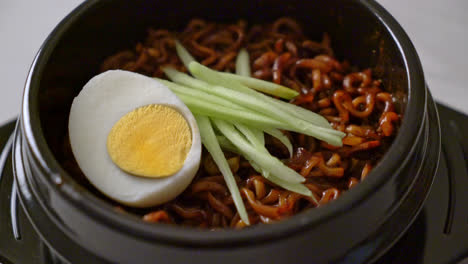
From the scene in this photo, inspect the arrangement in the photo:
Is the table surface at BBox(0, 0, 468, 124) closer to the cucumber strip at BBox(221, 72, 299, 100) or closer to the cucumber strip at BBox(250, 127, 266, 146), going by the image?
the cucumber strip at BBox(221, 72, 299, 100)

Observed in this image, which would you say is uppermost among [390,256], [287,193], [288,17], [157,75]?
[288,17]

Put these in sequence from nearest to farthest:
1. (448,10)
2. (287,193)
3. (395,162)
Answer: (395,162), (287,193), (448,10)

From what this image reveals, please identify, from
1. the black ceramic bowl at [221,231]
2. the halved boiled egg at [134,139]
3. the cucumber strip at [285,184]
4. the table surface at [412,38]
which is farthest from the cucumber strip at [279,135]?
the table surface at [412,38]

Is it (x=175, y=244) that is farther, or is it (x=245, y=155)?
(x=245, y=155)

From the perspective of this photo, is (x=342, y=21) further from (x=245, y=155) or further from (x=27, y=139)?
(x=27, y=139)

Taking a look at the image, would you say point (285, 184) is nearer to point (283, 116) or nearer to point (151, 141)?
point (283, 116)

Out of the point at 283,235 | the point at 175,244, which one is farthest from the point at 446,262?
the point at 175,244

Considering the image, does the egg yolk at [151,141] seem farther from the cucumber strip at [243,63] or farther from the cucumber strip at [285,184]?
the cucumber strip at [243,63]
